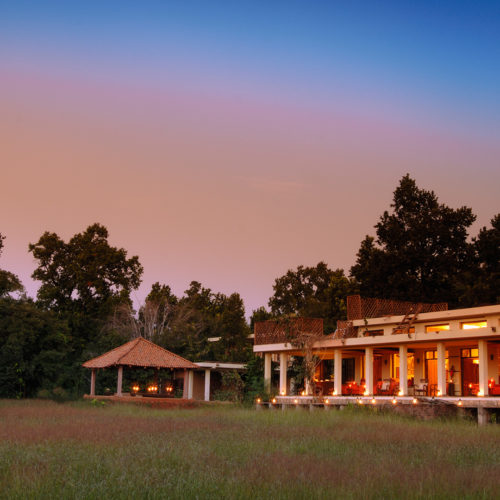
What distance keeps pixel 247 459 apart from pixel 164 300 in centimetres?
4200

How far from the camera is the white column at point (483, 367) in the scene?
26.4 m

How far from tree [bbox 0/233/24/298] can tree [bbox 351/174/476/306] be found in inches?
941

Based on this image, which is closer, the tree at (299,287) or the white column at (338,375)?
the white column at (338,375)

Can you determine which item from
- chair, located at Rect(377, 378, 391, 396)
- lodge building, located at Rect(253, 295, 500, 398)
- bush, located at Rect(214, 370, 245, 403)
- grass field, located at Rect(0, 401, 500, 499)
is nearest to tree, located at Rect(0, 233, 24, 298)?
bush, located at Rect(214, 370, 245, 403)

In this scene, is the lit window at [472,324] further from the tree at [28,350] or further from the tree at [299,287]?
the tree at [299,287]

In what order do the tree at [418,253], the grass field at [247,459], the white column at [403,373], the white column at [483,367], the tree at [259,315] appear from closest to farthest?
the grass field at [247,459], the white column at [483,367], the white column at [403,373], the tree at [418,253], the tree at [259,315]

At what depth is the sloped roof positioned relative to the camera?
35938 millimetres

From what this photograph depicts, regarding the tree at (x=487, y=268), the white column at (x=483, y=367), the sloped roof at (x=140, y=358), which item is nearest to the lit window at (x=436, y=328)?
the white column at (x=483, y=367)

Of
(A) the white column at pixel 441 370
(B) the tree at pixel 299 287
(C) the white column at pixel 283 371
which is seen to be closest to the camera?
(A) the white column at pixel 441 370

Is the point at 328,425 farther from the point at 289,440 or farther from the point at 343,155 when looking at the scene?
the point at 343,155

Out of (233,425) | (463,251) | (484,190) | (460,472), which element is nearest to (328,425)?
(233,425)

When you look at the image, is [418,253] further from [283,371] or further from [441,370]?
[441,370]

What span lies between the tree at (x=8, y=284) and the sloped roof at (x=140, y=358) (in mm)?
8987

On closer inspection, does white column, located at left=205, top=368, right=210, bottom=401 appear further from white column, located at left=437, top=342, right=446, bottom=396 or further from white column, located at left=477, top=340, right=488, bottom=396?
A: white column, located at left=477, top=340, right=488, bottom=396
